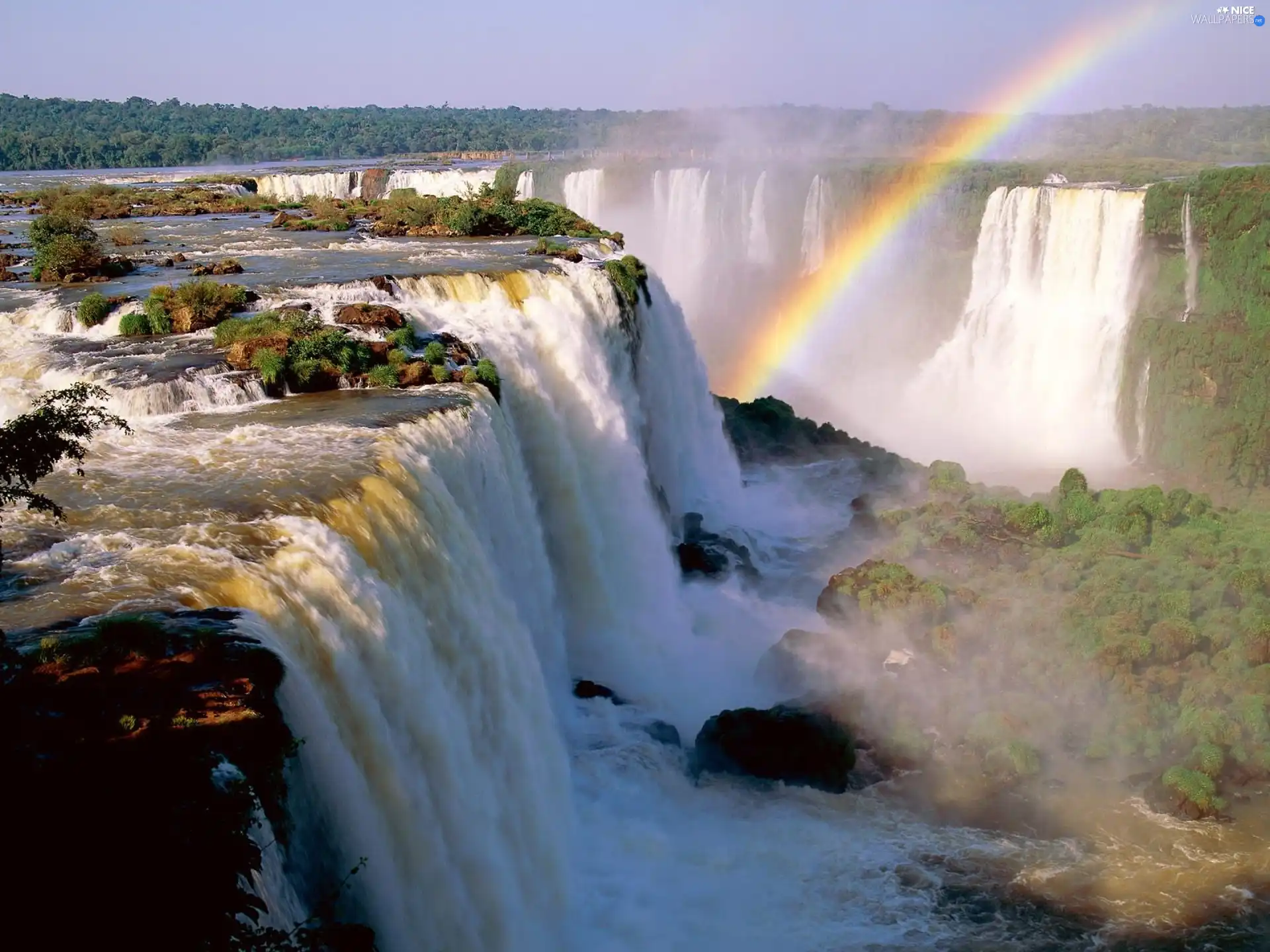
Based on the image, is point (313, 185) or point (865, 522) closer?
point (865, 522)

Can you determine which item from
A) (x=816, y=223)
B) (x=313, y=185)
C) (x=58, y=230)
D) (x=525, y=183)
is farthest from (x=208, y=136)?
(x=58, y=230)

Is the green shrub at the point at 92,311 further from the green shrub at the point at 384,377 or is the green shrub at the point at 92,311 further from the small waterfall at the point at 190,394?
the green shrub at the point at 384,377

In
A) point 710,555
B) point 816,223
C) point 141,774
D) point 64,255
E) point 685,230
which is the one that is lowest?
point 710,555

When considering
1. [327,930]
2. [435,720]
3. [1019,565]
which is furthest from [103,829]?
[1019,565]

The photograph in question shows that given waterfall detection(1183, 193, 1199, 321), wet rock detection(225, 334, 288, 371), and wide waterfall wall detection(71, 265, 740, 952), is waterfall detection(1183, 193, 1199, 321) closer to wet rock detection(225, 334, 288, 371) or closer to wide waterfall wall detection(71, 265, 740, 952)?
wide waterfall wall detection(71, 265, 740, 952)

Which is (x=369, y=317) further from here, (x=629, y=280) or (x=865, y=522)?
(x=865, y=522)

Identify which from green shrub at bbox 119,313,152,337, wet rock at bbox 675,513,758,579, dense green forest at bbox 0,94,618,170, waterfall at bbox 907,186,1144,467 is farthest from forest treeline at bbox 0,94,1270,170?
green shrub at bbox 119,313,152,337
